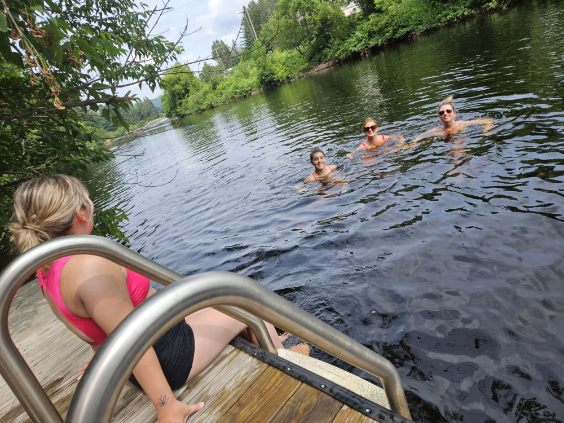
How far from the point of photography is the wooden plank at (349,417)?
181 cm

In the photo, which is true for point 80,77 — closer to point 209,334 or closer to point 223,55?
point 223,55

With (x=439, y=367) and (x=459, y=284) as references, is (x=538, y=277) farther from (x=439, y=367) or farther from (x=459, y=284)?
(x=439, y=367)

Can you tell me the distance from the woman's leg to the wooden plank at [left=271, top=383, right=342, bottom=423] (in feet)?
2.26


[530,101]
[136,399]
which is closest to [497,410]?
[136,399]

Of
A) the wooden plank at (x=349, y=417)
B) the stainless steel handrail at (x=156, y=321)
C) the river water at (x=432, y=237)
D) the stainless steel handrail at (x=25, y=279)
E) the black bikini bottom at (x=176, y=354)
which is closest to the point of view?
the stainless steel handrail at (x=156, y=321)

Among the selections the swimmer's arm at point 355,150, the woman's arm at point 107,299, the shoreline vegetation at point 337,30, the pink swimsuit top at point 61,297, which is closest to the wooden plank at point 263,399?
the woman's arm at point 107,299

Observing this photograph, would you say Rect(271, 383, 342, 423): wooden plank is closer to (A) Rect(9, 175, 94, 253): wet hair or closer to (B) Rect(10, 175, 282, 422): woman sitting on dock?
(B) Rect(10, 175, 282, 422): woman sitting on dock

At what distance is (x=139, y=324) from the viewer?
87 cm

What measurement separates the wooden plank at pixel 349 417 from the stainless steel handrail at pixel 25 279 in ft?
3.98

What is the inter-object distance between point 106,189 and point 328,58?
3401cm

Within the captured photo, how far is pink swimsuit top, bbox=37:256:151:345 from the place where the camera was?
6.58 feet

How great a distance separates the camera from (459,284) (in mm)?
3947

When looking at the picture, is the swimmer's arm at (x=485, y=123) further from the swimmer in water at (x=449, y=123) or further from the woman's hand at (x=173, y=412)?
the woman's hand at (x=173, y=412)

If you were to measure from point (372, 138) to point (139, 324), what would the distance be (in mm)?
8970
